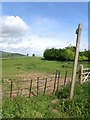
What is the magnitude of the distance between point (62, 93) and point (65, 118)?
2.75 metres

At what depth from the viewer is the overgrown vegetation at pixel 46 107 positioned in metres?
9.57

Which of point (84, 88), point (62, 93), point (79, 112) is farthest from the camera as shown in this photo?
point (84, 88)

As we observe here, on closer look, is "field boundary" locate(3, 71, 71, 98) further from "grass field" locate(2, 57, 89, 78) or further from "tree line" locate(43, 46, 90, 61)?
"tree line" locate(43, 46, 90, 61)

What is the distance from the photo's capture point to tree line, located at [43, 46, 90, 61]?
64.7 m

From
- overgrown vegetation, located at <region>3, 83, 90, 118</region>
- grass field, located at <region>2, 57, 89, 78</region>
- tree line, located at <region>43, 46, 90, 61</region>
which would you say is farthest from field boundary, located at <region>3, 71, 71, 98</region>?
tree line, located at <region>43, 46, 90, 61</region>

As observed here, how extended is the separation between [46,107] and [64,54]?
56252 mm

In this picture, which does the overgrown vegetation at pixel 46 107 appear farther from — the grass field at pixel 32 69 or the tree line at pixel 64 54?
the tree line at pixel 64 54

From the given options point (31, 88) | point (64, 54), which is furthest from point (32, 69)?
point (64, 54)

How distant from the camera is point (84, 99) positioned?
11750 millimetres

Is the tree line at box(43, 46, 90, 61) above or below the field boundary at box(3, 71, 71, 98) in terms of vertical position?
above

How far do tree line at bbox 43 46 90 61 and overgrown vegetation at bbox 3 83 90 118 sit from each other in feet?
171

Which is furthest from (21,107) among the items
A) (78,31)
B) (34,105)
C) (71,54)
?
(71,54)

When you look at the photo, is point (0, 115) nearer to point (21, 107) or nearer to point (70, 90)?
point (21, 107)

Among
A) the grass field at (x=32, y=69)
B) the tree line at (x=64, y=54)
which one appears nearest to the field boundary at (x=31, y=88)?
the grass field at (x=32, y=69)
